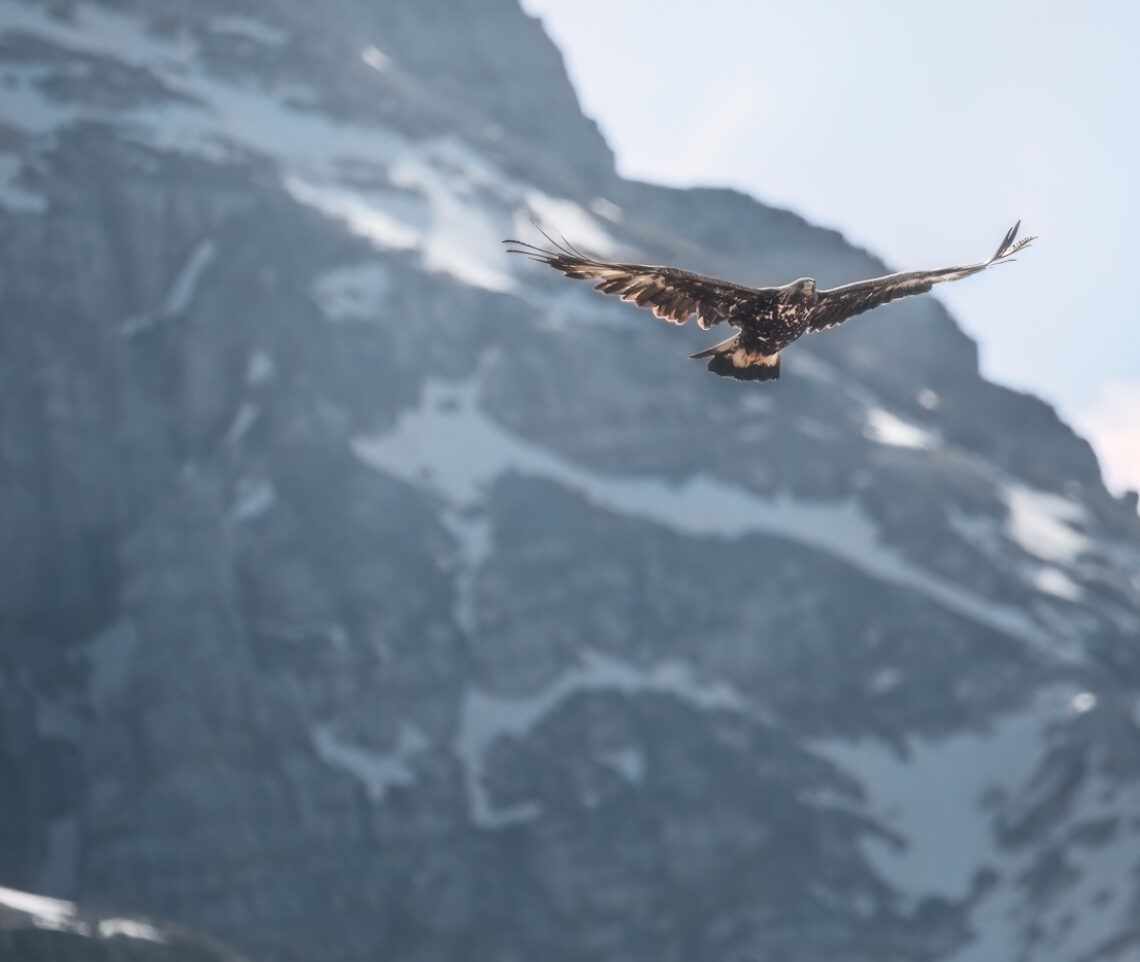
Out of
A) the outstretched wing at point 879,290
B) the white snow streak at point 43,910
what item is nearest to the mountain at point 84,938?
the white snow streak at point 43,910

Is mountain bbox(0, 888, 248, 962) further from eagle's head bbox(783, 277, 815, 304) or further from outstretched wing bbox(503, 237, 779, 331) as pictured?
eagle's head bbox(783, 277, 815, 304)

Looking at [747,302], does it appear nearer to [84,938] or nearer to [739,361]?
[739,361]

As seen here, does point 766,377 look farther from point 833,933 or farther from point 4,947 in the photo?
point 833,933

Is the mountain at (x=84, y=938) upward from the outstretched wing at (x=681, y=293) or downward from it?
upward

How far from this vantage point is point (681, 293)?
23.3 m

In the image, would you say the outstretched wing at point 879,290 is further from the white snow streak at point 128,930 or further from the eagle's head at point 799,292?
the white snow streak at point 128,930

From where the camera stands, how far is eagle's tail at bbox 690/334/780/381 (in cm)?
2389

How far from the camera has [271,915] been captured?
19438cm

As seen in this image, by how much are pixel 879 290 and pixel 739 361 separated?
2.60 m

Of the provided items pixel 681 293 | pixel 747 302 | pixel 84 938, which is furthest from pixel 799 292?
pixel 84 938

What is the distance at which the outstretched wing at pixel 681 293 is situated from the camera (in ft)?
73.9

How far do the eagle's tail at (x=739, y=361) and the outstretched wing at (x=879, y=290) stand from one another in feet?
2.87

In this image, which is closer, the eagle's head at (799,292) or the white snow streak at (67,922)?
the eagle's head at (799,292)

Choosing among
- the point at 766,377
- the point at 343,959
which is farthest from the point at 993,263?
the point at 343,959
